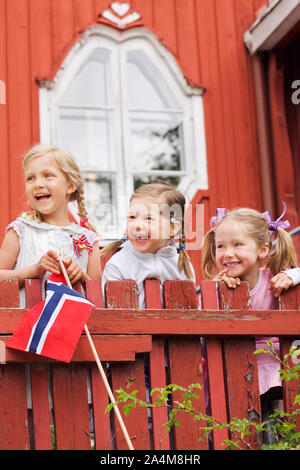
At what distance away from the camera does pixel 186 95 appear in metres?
7.49

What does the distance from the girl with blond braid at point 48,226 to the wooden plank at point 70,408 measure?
2.65 ft

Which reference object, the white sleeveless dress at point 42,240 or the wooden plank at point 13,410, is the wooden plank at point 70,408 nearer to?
the wooden plank at point 13,410

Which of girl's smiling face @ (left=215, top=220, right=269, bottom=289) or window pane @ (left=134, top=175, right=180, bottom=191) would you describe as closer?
girl's smiling face @ (left=215, top=220, right=269, bottom=289)

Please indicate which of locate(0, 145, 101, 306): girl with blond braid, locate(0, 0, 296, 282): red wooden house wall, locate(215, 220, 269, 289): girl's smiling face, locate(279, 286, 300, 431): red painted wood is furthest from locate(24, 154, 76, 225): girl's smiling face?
locate(0, 0, 296, 282): red wooden house wall

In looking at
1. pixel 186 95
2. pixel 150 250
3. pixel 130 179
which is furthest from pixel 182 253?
pixel 186 95

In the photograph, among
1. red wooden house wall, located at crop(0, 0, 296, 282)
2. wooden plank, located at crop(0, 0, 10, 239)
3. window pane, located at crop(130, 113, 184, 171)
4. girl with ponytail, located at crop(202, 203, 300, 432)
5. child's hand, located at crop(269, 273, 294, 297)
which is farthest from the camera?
window pane, located at crop(130, 113, 184, 171)

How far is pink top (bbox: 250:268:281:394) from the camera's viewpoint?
145 inches

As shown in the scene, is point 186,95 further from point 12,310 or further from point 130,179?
point 12,310

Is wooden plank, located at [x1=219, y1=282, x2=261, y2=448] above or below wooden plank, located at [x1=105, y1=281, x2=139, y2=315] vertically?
below

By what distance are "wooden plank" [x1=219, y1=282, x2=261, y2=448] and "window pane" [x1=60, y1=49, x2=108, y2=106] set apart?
4.13m

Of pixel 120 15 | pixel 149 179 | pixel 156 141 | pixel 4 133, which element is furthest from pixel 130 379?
pixel 120 15

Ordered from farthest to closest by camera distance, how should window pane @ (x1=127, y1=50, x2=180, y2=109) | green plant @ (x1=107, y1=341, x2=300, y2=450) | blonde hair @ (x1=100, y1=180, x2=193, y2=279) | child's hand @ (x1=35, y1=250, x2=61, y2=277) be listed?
window pane @ (x1=127, y1=50, x2=180, y2=109), blonde hair @ (x1=100, y1=180, x2=193, y2=279), child's hand @ (x1=35, y1=250, x2=61, y2=277), green plant @ (x1=107, y1=341, x2=300, y2=450)

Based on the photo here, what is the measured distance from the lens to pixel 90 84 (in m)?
7.37

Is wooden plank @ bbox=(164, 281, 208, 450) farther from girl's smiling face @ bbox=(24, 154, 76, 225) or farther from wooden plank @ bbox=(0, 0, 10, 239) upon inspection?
wooden plank @ bbox=(0, 0, 10, 239)
